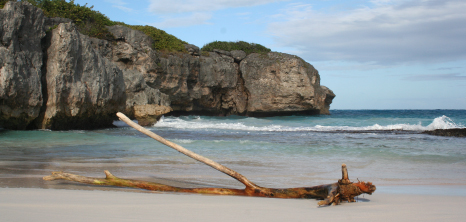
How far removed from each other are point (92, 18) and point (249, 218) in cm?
2353

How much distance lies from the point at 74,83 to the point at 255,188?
11.5 meters

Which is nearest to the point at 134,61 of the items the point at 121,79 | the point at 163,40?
the point at 163,40

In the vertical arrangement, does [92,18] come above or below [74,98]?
above

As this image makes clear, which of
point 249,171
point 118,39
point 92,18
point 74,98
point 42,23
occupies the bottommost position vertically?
point 249,171

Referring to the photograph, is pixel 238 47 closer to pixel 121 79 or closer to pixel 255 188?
pixel 121 79

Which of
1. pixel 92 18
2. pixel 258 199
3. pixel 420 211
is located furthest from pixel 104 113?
pixel 420 211

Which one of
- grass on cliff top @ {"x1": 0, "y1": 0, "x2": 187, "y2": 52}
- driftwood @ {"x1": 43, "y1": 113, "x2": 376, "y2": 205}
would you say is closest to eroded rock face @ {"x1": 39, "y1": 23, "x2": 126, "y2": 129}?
grass on cliff top @ {"x1": 0, "y1": 0, "x2": 187, "y2": 52}

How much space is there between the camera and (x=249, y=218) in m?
2.57

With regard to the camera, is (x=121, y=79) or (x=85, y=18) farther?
(x=85, y=18)

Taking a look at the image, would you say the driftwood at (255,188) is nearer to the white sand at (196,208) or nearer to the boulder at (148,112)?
the white sand at (196,208)

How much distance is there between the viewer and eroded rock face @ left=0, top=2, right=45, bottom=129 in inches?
412

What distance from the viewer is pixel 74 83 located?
1299 centimetres

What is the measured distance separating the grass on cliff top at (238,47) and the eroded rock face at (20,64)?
18034 millimetres

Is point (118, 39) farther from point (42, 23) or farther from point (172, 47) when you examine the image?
point (42, 23)
